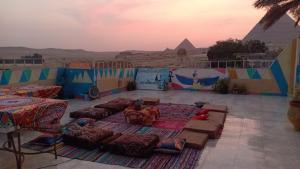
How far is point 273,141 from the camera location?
5148 millimetres

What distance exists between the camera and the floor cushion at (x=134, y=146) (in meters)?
4.38

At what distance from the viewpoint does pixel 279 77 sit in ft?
34.3

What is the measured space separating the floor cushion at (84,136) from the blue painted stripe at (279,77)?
786 centimetres

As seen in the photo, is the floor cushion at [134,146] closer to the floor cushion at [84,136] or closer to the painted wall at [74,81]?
the floor cushion at [84,136]

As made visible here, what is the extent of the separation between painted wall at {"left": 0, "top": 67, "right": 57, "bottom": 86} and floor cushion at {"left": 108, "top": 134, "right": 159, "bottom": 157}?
17.3ft

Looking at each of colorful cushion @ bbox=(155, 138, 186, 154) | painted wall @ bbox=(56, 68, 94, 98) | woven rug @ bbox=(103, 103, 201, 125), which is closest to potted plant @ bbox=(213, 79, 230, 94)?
woven rug @ bbox=(103, 103, 201, 125)

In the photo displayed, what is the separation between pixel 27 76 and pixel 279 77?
9.42m

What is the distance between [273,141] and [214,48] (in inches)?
915

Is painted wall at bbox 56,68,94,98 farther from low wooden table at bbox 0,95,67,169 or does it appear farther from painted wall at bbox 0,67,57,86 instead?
low wooden table at bbox 0,95,67,169

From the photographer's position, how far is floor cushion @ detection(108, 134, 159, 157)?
4.38 meters

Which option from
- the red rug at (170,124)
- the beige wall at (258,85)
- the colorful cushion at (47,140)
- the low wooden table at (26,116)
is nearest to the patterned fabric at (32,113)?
the low wooden table at (26,116)

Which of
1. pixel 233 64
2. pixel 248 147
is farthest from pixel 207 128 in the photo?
pixel 233 64

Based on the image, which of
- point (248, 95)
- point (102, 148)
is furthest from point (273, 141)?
point (248, 95)

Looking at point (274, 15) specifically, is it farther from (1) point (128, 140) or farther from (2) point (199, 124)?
(1) point (128, 140)
